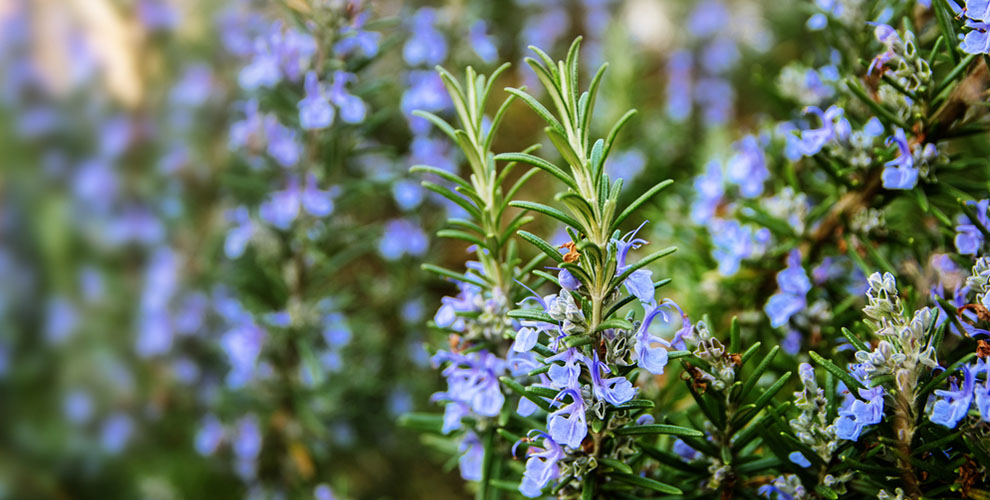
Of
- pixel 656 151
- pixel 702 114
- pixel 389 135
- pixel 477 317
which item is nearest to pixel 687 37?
pixel 702 114

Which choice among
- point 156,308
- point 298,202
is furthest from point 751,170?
point 156,308

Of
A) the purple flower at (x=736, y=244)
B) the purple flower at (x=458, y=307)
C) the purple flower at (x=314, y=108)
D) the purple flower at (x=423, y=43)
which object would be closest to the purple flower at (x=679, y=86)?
the purple flower at (x=423, y=43)

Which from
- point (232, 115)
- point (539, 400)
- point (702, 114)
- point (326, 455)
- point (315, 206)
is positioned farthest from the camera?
point (702, 114)

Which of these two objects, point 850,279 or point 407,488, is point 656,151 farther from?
point 407,488

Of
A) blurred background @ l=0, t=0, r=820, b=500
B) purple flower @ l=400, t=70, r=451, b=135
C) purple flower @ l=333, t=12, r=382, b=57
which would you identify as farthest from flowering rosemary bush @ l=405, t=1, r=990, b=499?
purple flower @ l=400, t=70, r=451, b=135

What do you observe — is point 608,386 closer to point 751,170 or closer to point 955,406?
point 955,406

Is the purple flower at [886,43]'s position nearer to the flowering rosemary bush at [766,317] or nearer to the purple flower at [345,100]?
the flowering rosemary bush at [766,317]
